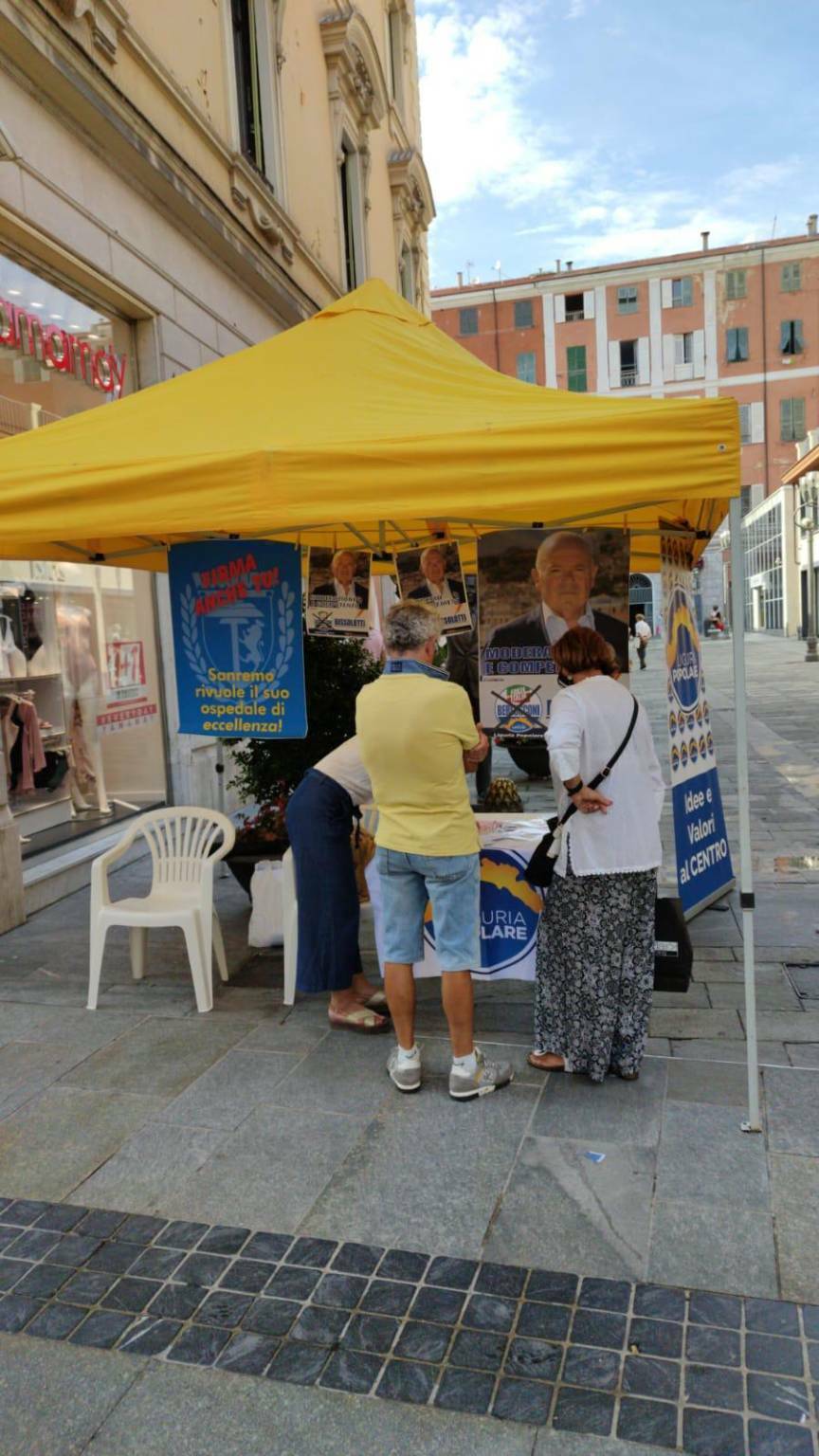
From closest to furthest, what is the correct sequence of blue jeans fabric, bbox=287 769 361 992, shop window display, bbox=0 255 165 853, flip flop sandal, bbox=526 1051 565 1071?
flip flop sandal, bbox=526 1051 565 1071 < blue jeans fabric, bbox=287 769 361 992 < shop window display, bbox=0 255 165 853

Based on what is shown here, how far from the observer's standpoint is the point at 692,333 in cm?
4875

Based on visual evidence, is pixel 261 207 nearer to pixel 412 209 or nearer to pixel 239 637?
pixel 239 637

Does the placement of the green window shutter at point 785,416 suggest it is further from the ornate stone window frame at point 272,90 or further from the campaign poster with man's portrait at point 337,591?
the campaign poster with man's portrait at point 337,591

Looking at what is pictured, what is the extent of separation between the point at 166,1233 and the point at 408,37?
23.5 metres

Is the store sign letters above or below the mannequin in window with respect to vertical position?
above

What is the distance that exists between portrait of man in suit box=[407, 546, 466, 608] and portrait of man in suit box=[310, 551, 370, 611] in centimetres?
32

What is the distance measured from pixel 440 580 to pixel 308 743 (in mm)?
1279

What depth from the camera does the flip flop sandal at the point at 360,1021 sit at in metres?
4.27

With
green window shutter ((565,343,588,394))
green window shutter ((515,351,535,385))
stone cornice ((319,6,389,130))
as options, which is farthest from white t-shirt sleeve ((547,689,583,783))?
green window shutter ((515,351,535,385))

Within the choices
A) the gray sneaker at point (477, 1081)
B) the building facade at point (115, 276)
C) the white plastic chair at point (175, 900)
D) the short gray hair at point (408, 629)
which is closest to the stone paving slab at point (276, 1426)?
the gray sneaker at point (477, 1081)

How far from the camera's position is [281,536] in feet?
18.7

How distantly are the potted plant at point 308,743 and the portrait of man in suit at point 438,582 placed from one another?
31.7 inches

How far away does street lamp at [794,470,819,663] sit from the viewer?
27.9 m

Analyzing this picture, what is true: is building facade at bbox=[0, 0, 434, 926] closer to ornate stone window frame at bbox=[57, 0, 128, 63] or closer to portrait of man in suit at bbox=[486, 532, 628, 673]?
ornate stone window frame at bbox=[57, 0, 128, 63]
